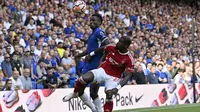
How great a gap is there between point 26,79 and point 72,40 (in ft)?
13.5

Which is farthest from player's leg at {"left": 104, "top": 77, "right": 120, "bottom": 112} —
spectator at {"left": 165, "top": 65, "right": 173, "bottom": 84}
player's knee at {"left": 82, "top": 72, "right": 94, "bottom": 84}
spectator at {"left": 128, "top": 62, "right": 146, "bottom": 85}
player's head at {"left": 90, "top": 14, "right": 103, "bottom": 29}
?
spectator at {"left": 165, "top": 65, "right": 173, "bottom": 84}

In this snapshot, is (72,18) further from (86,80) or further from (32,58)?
(86,80)

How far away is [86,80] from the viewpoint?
423 inches

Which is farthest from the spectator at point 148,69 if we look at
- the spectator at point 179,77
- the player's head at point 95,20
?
the player's head at point 95,20

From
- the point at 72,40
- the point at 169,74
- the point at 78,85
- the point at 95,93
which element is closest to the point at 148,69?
the point at 169,74

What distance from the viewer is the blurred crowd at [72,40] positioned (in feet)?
51.8

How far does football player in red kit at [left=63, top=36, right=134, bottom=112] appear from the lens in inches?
421

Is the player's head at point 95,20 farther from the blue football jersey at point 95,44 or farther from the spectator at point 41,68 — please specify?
the spectator at point 41,68

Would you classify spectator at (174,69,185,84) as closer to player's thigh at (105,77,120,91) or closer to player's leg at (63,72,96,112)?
player's leg at (63,72,96,112)

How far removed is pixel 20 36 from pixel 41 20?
2486 mm

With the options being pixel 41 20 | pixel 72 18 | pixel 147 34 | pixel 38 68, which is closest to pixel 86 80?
pixel 38 68

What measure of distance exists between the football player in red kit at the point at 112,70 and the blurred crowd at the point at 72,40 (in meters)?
4.21

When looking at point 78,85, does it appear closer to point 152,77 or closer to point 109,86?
point 109,86

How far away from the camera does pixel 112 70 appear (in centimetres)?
1088
